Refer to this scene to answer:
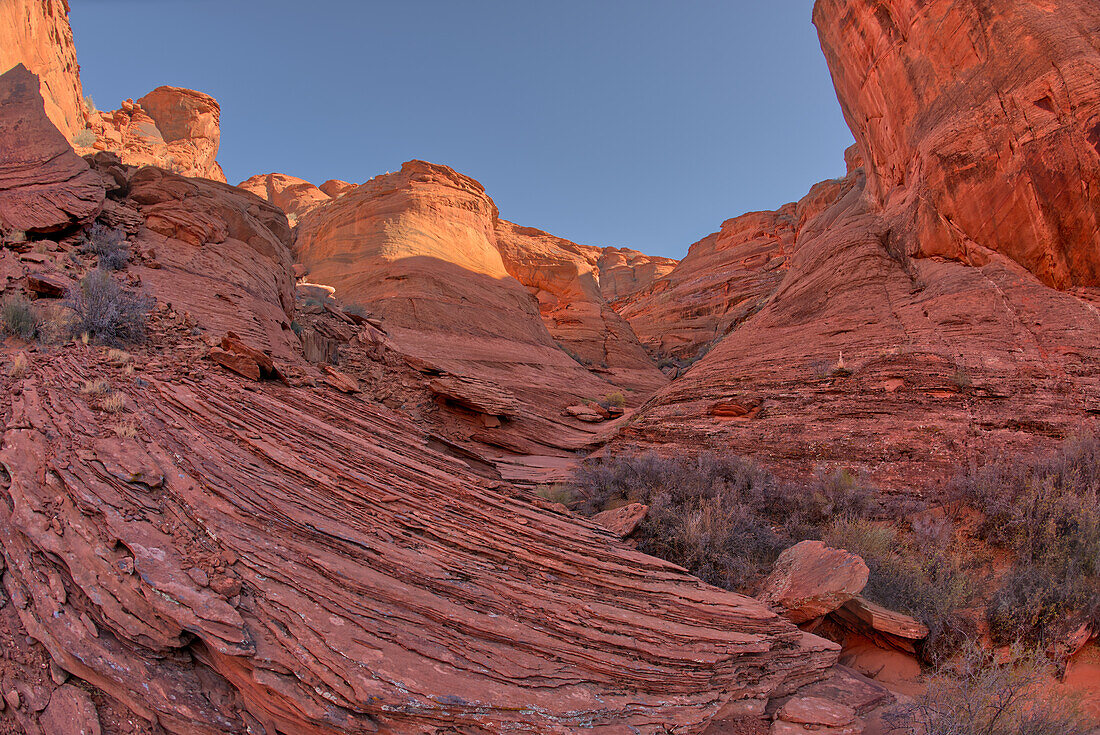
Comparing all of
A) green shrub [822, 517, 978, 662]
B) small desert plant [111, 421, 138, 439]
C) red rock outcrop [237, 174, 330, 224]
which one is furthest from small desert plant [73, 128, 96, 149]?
red rock outcrop [237, 174, 330, 224]

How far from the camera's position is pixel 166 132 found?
3117cm

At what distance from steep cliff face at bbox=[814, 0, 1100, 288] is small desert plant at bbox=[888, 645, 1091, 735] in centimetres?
824

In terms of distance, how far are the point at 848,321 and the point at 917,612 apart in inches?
289

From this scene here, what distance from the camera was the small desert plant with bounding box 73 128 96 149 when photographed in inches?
592

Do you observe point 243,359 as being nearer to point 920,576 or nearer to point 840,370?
point 920,576

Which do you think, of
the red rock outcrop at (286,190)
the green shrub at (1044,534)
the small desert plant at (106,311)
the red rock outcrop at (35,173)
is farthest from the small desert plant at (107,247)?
the red rock outcrop at (286,190)

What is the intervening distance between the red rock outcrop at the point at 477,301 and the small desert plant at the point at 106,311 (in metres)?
5.38

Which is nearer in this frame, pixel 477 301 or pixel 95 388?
pixel 95 388

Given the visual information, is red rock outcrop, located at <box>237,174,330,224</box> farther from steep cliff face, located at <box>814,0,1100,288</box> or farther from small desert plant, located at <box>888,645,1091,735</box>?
small desert plant, located at <box>888,645,1091,735</box>

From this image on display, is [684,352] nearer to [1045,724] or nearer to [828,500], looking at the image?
[828,500]

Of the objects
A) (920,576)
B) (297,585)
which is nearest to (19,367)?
(297,585)

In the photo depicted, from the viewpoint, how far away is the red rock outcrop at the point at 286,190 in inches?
1805

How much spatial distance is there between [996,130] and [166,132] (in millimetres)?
41436

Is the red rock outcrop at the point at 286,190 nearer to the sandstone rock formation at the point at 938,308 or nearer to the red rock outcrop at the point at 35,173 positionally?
the red rock outcrop at the point at 35,173
